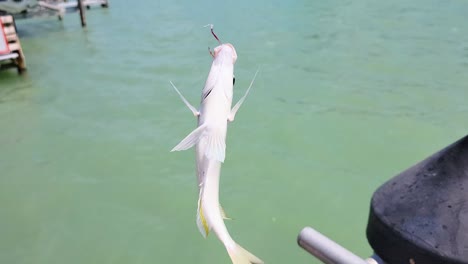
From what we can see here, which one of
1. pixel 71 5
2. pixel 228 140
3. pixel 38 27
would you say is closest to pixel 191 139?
pixel 228 140

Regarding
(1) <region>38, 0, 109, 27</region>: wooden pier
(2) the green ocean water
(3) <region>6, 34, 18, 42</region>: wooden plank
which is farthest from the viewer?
(1) <region>38, 0, 109, 27</region>: wooden pier

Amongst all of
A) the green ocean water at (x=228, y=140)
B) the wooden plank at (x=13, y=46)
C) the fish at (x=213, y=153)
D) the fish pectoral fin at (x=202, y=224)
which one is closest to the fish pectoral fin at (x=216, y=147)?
the fish at (x=213, y=153)

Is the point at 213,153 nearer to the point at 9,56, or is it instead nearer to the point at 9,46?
the point at 9,56

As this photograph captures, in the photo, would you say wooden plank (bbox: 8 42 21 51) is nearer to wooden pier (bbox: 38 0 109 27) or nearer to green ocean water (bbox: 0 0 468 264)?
green ocean water (bbox: 0 0 468 264)

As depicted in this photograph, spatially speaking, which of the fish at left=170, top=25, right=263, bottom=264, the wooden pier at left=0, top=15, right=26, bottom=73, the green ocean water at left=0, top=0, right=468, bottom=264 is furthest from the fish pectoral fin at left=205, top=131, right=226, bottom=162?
the wooden pier at left=0, top=15, right=26, bottom=73

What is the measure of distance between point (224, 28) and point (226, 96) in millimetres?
12125

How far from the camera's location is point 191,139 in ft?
4.64

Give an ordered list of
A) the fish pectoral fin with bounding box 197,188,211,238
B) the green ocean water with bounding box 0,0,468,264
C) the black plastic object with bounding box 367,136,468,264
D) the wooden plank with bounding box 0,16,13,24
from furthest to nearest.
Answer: the wooden plank with bounding box 0,16,13,24
the green ocean water with bounding box 0,0,468,264
the fish pectoral fin with bounding box 197,188,211,238
the black plastic object with bounding box 367,136,468,264

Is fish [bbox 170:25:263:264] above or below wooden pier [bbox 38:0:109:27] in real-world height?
above

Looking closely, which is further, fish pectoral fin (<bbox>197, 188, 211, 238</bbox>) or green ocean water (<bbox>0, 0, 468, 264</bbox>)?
green ocean water (<bbox>0, 0, 468, 264</bbox>)

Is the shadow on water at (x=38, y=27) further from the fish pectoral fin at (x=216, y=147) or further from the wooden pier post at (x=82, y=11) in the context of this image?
the fish pectoral fin at (x=216, y=147)

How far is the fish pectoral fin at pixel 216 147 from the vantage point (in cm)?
137

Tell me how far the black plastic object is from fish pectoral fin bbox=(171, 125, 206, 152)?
0.56 metres

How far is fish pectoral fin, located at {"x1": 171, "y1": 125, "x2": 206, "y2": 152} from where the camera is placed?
4.58 ft
